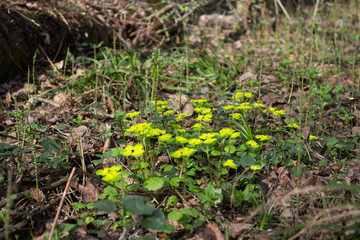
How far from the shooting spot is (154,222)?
4.05 ft

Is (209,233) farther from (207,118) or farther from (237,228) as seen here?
(207,118)

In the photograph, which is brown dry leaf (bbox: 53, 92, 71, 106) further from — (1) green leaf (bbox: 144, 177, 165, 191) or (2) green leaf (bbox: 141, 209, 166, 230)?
(2) green leaf (bbox: 141, 209, 166, 230)

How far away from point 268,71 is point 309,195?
7.77ft

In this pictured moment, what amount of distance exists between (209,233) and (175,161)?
1.87ft

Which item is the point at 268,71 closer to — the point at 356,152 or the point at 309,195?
the point at 356,152

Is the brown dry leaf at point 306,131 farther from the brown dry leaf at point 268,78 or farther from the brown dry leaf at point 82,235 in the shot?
the brown dry leaf at point 82,235

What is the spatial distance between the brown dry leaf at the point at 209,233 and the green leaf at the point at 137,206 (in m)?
0.38

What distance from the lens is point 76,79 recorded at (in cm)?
331

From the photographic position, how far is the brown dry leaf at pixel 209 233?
146 centimetres

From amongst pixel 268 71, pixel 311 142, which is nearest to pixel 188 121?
pixel 311 142

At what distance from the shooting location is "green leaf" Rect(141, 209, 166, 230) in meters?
1.22

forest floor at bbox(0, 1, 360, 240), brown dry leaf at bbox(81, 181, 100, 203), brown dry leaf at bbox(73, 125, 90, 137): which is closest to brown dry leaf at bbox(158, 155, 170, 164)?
forest floor at bbox(0, 1, 360, 240)

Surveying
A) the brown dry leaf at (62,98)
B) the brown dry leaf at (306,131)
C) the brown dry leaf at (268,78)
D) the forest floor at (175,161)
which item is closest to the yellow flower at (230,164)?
the forest floor at (175,161)

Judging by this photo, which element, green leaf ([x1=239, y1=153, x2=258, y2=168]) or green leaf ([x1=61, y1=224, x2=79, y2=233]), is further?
green leaf ([x1=239, y1=153, x2=258, y2=168])
